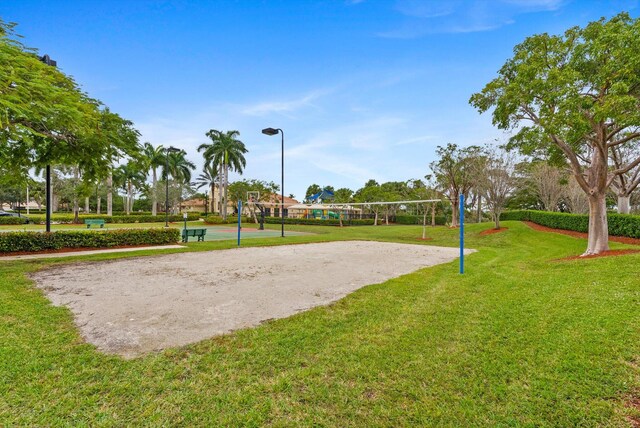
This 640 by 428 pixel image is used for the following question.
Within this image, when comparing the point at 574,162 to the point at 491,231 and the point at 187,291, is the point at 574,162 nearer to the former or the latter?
the point at 491,231

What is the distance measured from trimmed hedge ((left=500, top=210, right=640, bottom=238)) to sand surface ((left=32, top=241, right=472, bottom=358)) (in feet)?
35.7

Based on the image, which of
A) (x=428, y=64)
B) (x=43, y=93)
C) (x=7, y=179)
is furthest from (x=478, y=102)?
(x=7, y=179)

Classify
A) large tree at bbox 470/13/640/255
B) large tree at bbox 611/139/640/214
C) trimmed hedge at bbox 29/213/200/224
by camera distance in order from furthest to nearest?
trimmed hedge at bbox 29/213/200/224
large tree at bbox 611/139/640/214
large tree at bbox 470/13/640/255

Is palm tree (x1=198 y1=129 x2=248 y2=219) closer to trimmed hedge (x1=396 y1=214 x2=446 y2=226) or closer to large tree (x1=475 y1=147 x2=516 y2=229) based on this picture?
trimmed hedge (x1=396 y1=214 x2=446 y2=226)

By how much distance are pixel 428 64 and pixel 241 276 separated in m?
12.4

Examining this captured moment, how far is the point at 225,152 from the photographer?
135ft

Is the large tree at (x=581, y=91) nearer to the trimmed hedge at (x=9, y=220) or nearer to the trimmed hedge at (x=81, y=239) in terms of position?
the trimmed hedge at (x=81, y=239)

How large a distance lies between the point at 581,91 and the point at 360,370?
12.1 meters

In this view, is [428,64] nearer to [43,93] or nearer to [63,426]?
[43,93]

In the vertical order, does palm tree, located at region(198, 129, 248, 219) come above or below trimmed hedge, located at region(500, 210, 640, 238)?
above

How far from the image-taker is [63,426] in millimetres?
2307

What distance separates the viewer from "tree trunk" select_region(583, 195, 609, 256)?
10.2 metres

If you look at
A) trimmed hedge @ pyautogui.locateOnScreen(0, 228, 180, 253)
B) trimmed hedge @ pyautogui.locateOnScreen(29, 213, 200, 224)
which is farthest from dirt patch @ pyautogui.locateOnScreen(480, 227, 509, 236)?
trimmed hedge @ pyautogui.locateOnScreen(29, 213, 200, 224)

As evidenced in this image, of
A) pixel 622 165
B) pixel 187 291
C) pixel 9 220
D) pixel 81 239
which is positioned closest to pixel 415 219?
pixel 622 165
